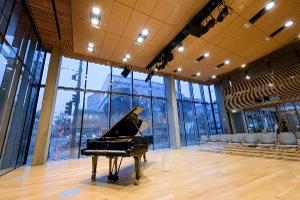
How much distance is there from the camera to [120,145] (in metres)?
3.10

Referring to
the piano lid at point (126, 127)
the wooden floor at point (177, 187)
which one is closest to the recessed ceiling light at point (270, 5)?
the wooden floor at point (177, 187)

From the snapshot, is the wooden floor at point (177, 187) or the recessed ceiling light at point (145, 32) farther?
the recessed ceiling light at point (145, 32)

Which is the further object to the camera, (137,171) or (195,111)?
(195,111)

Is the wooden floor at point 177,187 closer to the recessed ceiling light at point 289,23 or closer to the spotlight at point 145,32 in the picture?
the spotlight at point 145,32

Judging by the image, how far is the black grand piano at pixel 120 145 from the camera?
2971mm

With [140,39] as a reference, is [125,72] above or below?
below

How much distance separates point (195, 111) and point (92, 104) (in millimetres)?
7091

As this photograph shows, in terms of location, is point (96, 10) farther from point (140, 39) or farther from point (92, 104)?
point (92, 104)

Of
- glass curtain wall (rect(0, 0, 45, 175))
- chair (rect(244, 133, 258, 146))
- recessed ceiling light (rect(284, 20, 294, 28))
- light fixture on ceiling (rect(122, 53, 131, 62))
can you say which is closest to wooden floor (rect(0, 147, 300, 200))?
glass curtain wall (rect(0, 0, 45, 175))

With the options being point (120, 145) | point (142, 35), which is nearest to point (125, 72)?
point (142, 35)

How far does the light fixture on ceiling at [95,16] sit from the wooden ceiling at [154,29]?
119mm

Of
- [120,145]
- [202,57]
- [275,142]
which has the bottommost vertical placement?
[275,142]

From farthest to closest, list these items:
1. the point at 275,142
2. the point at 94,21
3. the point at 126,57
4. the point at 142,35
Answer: the point at 126,57, the point at 142,35, the point at 275,142, the point at 94,21

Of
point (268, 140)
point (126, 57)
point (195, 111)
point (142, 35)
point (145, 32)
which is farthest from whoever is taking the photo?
point (195, 111)
